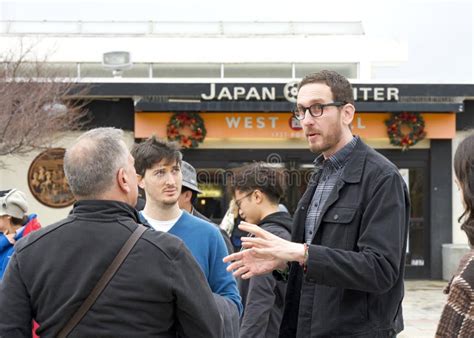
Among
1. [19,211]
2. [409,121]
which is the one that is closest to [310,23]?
[409,121]

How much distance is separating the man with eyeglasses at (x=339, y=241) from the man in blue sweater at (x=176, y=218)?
48 centimetres

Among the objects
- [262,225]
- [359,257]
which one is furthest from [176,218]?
[359,257]

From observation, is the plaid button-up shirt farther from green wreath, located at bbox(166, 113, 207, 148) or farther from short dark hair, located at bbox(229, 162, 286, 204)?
green wreath, located at bbox(166, 113, 207, 148)

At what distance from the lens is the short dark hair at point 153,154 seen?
4113 mm

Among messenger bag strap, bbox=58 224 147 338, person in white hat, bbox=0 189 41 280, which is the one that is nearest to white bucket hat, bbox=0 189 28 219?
person in white hat, bbox=0 189 41 280

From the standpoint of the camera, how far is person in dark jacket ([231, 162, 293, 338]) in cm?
442

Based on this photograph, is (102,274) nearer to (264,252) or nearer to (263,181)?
(264,252)

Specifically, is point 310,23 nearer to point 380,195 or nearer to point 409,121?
point 409,121

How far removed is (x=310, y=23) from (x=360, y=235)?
1913 centimetres

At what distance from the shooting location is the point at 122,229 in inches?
99.3

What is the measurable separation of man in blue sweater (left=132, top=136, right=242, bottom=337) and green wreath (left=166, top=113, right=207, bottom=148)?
10.7 metres

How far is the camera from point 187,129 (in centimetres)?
1498

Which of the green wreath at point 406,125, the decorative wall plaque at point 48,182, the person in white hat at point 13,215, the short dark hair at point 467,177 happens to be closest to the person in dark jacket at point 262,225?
the short dark hair at point 467,177

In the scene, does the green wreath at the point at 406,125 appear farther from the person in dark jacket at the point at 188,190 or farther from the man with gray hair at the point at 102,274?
the man with gray hair at the point at 102,274
